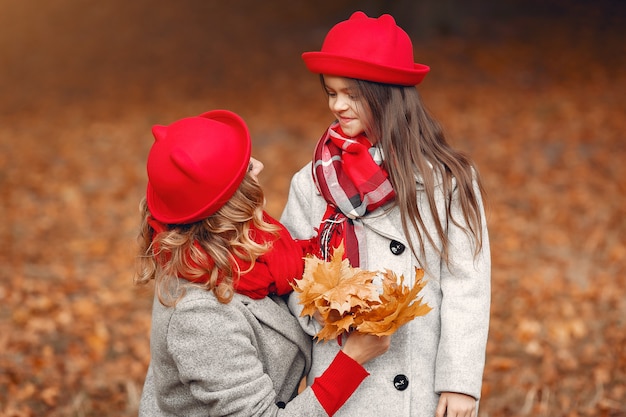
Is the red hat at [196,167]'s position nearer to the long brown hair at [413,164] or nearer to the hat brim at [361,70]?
the hat brim at [361,70]

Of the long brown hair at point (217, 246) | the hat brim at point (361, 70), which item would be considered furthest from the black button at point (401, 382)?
the hat brim at point (361, 70)

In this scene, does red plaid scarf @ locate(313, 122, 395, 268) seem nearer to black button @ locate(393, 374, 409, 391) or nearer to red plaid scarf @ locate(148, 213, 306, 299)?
red plaid scarf @ locate(148, 213, 306, 299)

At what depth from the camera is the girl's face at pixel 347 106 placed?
94.7 inches

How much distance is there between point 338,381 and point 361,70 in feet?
3.29

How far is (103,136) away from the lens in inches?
401

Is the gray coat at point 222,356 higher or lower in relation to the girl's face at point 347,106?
lower

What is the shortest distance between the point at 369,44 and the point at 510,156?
6.33 m

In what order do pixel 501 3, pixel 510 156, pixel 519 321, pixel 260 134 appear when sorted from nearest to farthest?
pixel 519 321 < pixel 510 156 < pixel 260 134 < pixel 501 3

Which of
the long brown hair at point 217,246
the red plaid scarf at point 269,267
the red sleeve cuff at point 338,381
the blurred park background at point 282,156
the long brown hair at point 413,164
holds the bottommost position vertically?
the blurred park background at point 282,156

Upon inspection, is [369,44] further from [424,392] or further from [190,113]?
[190,113]

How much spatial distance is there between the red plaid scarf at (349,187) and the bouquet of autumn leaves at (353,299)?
0.19 meters

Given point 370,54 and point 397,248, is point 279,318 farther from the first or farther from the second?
point 370,54

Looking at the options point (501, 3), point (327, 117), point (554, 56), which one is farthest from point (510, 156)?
point (501, 3)

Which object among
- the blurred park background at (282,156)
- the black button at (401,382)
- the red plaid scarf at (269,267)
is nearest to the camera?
the red plaid scarf at (269,267)
